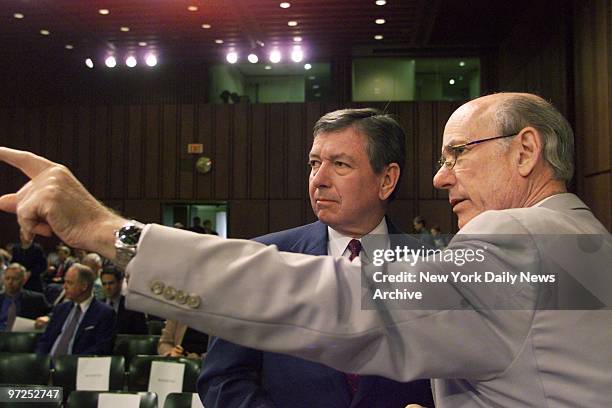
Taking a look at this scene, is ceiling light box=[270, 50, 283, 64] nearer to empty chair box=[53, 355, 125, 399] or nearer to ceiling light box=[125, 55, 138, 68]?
ceiling light box=[125, 55, 138, 68]

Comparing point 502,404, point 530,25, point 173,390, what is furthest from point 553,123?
point 530,25

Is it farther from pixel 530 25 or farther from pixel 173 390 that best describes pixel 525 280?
pixel 530 25

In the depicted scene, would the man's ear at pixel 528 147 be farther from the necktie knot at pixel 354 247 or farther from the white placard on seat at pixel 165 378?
the white placard on seat at pixel 165 378

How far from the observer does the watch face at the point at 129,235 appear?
2.60ft

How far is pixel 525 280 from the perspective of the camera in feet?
2.73

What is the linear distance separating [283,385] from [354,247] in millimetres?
445

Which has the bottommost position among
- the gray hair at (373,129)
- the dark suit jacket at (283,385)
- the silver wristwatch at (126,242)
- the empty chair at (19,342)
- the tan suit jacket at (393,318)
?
the empty chair at (19,342)

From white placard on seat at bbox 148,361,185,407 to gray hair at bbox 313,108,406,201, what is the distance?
1.98 metres

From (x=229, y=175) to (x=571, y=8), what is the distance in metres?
6.19

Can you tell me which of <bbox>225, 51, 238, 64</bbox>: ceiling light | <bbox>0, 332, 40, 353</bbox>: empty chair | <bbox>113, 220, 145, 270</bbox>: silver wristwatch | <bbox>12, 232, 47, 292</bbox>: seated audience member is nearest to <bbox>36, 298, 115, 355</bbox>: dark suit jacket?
<bbox>0, 332, 40, 353</bbox>: empty chair

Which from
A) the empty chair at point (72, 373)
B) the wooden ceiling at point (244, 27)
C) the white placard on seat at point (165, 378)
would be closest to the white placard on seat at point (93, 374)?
the empty chair at point (72, 373)

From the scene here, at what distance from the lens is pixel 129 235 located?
2.61ft

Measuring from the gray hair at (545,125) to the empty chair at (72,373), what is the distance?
3235 millimetres

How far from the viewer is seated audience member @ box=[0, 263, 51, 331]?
19.4 ft
